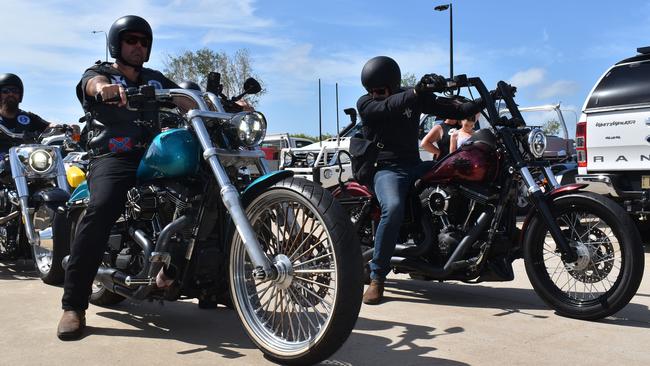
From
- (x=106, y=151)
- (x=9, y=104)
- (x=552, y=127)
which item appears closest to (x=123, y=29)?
(x=106, y=151)

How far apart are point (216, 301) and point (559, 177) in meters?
6.85

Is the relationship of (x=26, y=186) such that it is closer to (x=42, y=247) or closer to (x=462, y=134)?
(x=42, y=247)

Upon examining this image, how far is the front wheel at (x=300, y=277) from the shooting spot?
2.96m

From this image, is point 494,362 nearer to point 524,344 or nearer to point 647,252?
point 524,344

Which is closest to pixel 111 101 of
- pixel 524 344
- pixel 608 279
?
pixel 524 344

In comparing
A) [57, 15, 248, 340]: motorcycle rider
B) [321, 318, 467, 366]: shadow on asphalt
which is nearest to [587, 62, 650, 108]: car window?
[321, 318, 467, 366]: shadow on asphalt

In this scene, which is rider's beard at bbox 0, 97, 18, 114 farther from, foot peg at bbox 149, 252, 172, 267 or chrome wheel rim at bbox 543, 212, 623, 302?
chrome wheel rim at bbox 543, 212, 623, 302

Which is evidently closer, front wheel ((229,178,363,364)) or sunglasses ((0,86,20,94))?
front wheel ((229,178,363,364))

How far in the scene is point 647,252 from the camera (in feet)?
25.7

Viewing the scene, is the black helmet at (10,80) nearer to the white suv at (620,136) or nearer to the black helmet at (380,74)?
the black helmet at (380,74)

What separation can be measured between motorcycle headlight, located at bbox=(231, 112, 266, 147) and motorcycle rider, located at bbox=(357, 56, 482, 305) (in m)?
1.48

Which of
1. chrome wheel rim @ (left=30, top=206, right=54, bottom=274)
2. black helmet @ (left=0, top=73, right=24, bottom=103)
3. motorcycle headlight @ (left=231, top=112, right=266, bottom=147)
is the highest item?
black helmet @ (left=0, top=73, right=24, bottom=103)

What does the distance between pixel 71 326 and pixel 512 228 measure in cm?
293

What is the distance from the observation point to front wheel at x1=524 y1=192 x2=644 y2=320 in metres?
4.10
